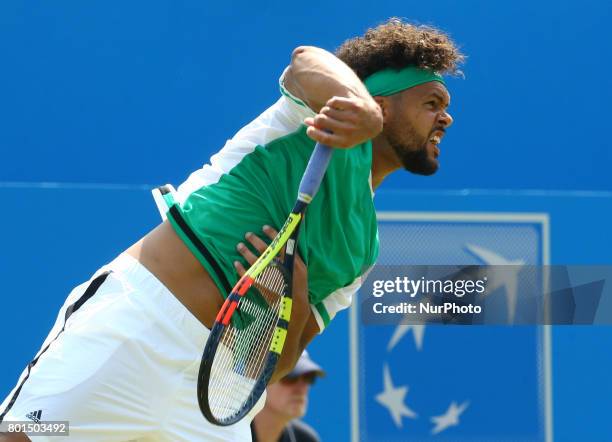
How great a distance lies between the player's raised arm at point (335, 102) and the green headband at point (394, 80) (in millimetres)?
430

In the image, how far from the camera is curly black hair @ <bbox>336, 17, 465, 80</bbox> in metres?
3.07

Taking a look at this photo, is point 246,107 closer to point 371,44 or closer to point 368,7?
point 368,7

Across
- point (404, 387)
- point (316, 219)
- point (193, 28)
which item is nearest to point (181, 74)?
point (193, 28)

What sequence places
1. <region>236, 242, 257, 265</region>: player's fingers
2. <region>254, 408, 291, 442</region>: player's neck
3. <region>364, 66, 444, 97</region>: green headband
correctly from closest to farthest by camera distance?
<region>236, 242, 257, 265</region>: player's fingers
<region>364, 66, 444, 97</region>: green headband
<region>254, 408, 291, 442</region>: player's neck

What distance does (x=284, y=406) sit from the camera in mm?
3871

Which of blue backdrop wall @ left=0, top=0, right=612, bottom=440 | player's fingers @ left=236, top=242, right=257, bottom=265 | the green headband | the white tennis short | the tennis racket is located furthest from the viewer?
blue backdrop wall @ left=0, top=0, right=612, bottom=440

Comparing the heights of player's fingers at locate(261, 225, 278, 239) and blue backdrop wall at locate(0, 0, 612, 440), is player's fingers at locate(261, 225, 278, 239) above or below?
below

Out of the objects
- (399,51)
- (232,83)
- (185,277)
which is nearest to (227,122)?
(232,83)

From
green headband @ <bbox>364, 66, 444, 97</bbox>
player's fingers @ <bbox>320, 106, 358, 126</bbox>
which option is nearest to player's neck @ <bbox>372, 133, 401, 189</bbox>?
green headband @ <bbox>364, 66, 444, 97</bbox>

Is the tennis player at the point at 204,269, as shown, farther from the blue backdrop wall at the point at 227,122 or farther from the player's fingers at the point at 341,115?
the blue backdrop wall at the point at 227,122

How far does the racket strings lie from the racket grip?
208 mm

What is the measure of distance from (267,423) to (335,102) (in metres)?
1.70

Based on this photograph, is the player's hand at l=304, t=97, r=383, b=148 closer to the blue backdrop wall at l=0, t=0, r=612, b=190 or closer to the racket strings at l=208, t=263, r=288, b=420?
the racket strings at l=208, t=263, r=288, b=420

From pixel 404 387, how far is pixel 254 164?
77.5 inches
